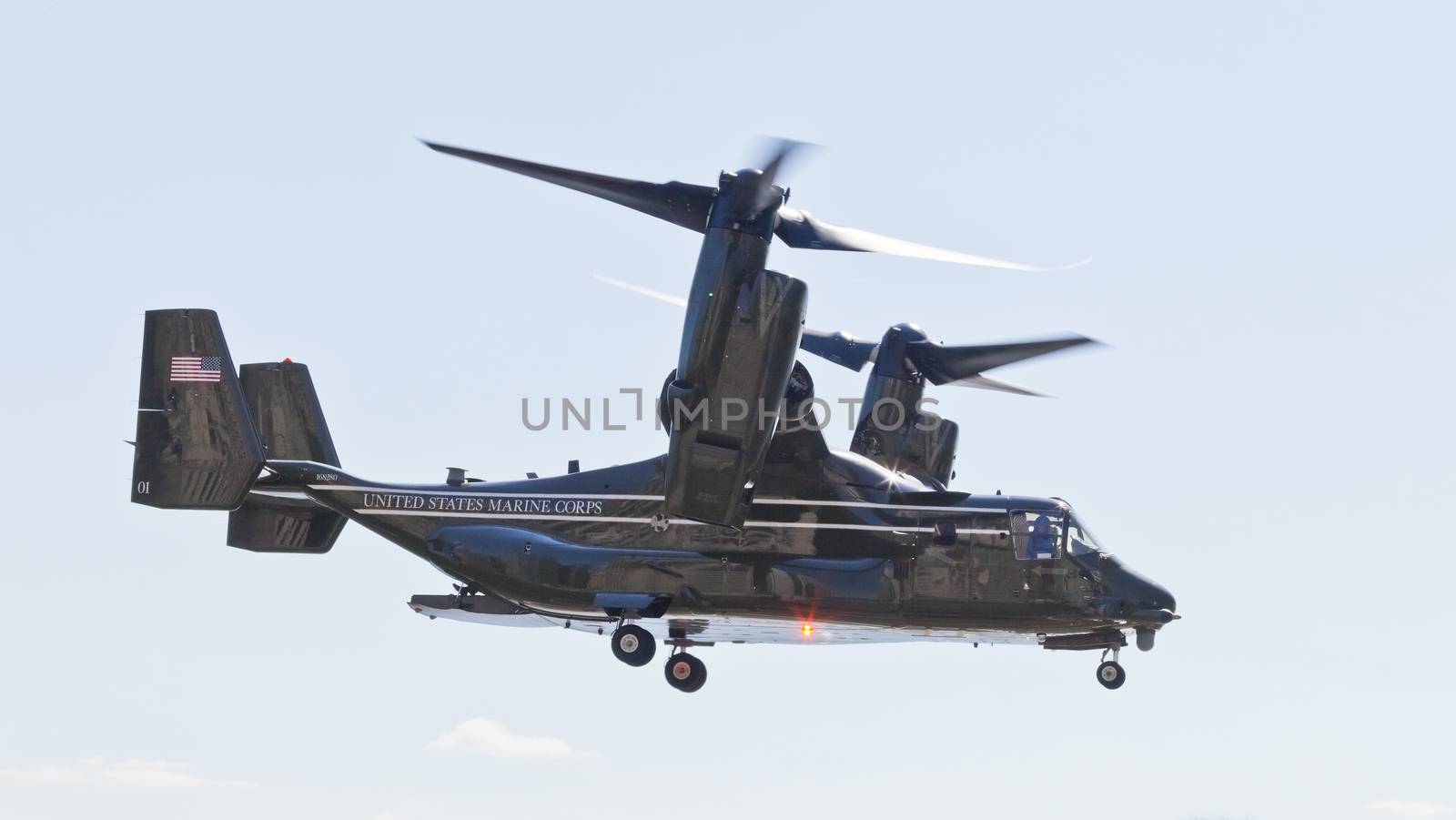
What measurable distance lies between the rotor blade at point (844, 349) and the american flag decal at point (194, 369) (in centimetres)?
1066

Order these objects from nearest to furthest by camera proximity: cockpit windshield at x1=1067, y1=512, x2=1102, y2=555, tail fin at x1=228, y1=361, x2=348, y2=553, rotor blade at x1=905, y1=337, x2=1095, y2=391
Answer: cockpit windshield at x1=1067, y1=512, x2=1102, y2=555 → tail fin at x1=228, y1=361, x2=348, y2=553 → rotor blade at x1=905, y1=337, x2=1095, y2=391

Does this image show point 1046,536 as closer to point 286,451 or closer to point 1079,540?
point 1079,540

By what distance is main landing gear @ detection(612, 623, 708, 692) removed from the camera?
24047 mm

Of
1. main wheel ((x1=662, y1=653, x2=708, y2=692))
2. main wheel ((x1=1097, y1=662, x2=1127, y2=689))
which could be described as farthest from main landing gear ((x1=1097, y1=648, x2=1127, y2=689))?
main wheel ((x1=662, y1=653, x2=708, y2=692))

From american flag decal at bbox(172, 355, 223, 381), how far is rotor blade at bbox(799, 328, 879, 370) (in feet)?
35.0

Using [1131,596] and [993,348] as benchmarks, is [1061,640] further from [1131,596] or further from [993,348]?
[993,348]

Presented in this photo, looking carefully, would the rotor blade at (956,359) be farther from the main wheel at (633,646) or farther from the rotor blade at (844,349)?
the main wheel at (633,646)

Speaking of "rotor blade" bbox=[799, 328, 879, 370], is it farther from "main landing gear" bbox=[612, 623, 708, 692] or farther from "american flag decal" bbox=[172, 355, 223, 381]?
"american flag decal" bbox=[172, 355, 223, 381]

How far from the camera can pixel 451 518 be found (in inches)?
1021

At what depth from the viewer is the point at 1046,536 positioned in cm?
2464

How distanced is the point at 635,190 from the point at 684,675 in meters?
7.12

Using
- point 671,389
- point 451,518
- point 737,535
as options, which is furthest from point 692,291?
point 451,518

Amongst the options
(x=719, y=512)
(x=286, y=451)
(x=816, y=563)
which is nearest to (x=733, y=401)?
(x=719, y=512)

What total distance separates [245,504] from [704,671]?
7.99m
